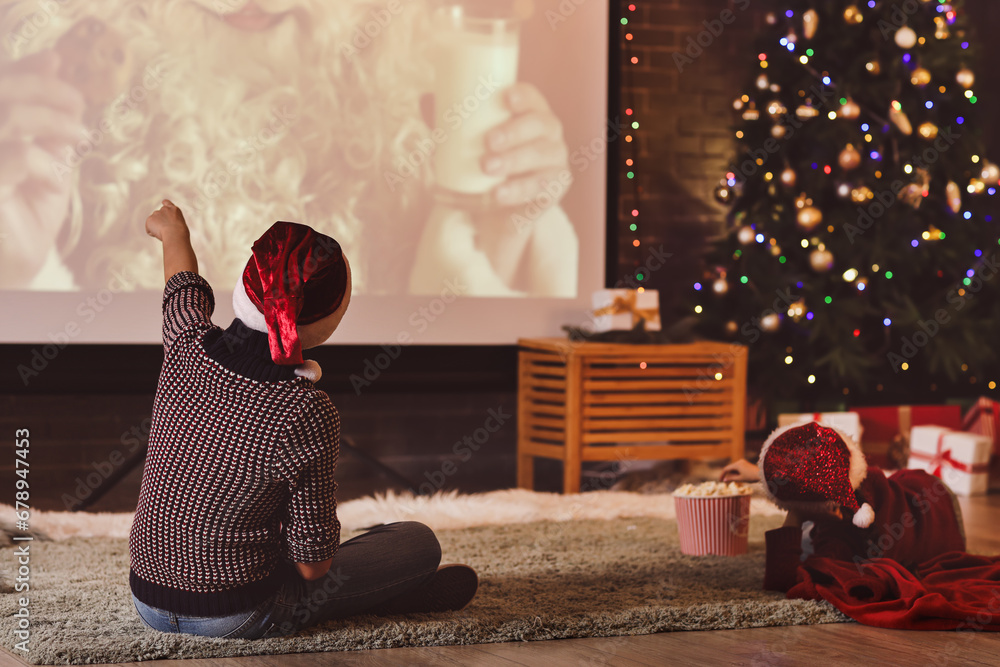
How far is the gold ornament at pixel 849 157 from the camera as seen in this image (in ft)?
14.0

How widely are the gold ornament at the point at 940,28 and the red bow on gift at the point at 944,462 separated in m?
1.68

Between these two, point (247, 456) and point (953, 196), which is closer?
point (247, 456)

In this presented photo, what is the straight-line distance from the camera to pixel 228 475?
6.00 feet

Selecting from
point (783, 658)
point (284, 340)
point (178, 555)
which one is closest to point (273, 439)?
point (284, 340)

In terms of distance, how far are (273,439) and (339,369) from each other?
217 cm

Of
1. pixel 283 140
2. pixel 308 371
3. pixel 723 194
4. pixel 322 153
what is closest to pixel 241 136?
pixel 283 140

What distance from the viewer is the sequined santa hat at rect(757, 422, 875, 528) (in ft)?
7.72

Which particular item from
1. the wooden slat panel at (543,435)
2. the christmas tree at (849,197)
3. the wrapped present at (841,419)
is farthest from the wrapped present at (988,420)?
the wooden slat panel at (543,435)

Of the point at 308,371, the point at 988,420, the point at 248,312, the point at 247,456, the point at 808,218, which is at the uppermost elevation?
the point at 808,218

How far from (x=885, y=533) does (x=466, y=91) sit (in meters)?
2.35

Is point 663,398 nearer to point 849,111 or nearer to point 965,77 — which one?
point 849,111

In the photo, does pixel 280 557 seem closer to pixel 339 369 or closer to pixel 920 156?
pixel 339 369

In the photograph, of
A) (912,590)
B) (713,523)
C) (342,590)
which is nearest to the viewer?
(342,590)

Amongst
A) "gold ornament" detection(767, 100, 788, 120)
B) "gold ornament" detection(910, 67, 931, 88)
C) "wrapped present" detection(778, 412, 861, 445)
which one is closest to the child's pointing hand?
"wrapped present" detection(778, 412, 861, 445)
